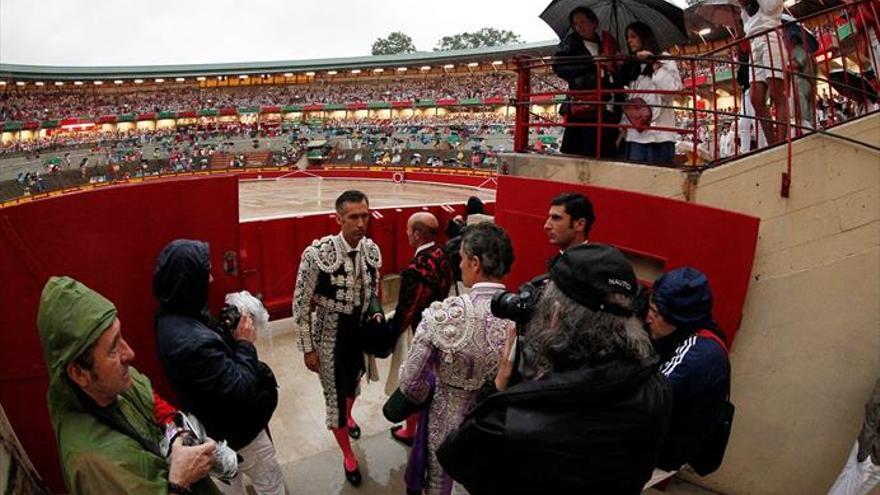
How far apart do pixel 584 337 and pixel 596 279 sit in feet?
0.54

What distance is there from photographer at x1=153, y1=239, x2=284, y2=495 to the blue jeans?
12.3ft

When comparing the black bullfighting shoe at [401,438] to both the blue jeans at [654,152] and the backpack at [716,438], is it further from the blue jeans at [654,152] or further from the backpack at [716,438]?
the blue jeans at [654,152]

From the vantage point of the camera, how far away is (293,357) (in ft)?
18.1

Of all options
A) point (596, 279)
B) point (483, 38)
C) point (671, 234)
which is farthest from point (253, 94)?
point (596, 279)

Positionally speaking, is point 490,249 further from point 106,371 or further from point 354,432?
point 354,432

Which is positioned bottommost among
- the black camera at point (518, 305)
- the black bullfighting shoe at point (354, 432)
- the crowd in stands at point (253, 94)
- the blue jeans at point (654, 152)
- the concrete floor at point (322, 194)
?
the black bullfighting shoe at point (354, 432)

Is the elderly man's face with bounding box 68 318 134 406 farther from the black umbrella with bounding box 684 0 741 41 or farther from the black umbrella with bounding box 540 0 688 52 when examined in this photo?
the black umbrella with bounding box 684 0 741 41

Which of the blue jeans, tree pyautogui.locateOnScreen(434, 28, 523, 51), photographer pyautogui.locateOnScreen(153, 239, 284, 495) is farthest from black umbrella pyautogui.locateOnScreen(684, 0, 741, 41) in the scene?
tree pyautogui.locateOnScreen(434, 28, 523, 51)

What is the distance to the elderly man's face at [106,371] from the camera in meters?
1.52

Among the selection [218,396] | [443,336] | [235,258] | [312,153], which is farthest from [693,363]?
[312,153]

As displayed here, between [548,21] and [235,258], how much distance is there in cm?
416

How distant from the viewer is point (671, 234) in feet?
10.8

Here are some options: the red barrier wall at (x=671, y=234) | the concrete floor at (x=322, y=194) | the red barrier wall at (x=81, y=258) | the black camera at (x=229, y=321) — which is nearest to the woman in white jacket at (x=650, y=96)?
the red barrier wall at (x=671, y=234)

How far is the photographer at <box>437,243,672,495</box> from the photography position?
1249mm
